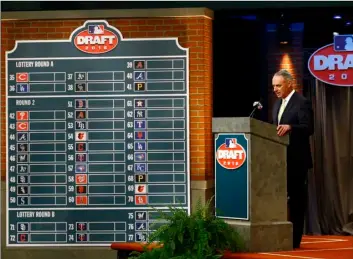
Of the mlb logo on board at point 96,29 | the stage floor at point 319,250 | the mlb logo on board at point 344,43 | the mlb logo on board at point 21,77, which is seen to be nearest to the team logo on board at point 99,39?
the mlb logo on board at point 96,29

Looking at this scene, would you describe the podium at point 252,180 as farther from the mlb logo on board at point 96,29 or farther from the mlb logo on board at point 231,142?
the mlb logo on board at point 96,29

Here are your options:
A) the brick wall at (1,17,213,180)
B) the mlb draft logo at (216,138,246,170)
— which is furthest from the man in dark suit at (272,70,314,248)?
the brick wall at (1,17,213,180)

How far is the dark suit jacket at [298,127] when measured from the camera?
875 centimetres

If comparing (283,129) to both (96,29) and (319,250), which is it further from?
(96,29)

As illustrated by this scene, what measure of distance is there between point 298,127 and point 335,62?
2373mm

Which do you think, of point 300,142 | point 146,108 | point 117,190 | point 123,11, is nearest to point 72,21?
point 123,11

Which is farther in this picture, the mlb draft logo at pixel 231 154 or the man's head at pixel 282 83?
the man's head at pixel 282 83

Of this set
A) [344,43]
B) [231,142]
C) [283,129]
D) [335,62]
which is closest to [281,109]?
[283,129]

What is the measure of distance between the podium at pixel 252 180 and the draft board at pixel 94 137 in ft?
4.51

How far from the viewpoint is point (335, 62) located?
10.8 metres

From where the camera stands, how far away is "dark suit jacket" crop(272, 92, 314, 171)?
8750 millimetres

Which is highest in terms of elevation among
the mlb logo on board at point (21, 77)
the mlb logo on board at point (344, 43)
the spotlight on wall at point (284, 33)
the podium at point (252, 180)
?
the spotlight on wall at point (284, 33)

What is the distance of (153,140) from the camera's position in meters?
10.0

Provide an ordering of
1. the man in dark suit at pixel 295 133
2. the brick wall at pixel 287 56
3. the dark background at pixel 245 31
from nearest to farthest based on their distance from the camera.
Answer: the man in dark suit at pixel 295 133 < the dark background at pixel 245 31 < the brick wall at pixel 287 56
